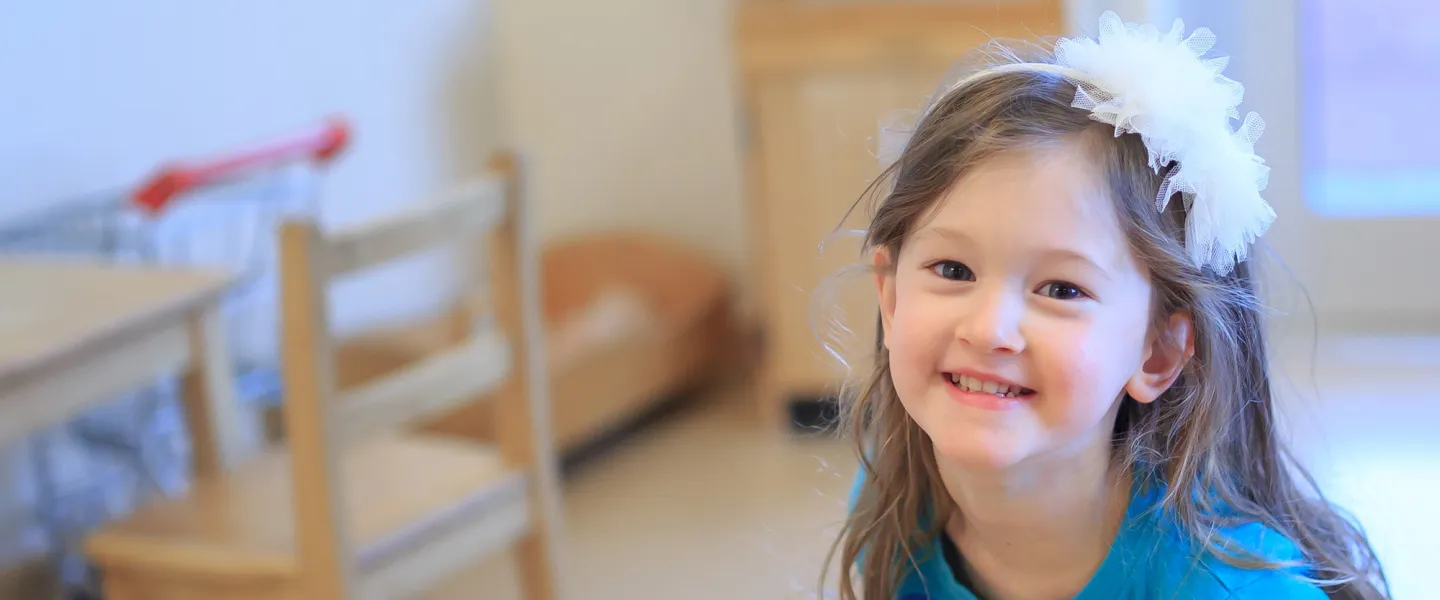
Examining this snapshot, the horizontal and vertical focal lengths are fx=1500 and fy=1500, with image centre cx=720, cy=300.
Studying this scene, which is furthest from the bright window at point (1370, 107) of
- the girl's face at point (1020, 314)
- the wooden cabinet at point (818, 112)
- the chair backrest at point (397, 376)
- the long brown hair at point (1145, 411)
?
the girl's face at point (1020, 314)

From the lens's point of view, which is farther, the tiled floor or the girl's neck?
the tiled floor

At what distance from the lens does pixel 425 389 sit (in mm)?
1697

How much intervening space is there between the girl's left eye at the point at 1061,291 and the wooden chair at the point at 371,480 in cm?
82

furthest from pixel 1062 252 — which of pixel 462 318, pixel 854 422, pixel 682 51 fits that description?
pixel 682 51

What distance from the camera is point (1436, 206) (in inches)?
120

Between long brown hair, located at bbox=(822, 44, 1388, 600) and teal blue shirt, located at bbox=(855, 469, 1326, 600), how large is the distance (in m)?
0.01

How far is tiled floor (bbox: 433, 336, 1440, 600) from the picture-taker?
230cm

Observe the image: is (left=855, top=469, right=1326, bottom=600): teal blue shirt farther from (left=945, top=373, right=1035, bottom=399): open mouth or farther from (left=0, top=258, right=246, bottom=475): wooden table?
(left=0, top=258, right=246, bottom=475): wooden table

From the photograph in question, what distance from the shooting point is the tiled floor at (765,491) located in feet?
7.55

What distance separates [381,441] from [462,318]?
99cm

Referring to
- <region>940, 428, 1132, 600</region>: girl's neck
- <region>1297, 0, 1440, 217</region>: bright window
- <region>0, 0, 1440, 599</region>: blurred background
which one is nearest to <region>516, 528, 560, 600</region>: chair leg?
<region>0, 0, 1440, 599</region>: blurred background

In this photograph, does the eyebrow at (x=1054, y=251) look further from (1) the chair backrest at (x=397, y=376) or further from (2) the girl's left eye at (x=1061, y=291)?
(1) the chair backrest at (x=397, y=376)

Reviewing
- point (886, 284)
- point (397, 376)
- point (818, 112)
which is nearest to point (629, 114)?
point (818, 112)

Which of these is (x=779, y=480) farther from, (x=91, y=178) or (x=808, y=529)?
(x=91, y=178)
